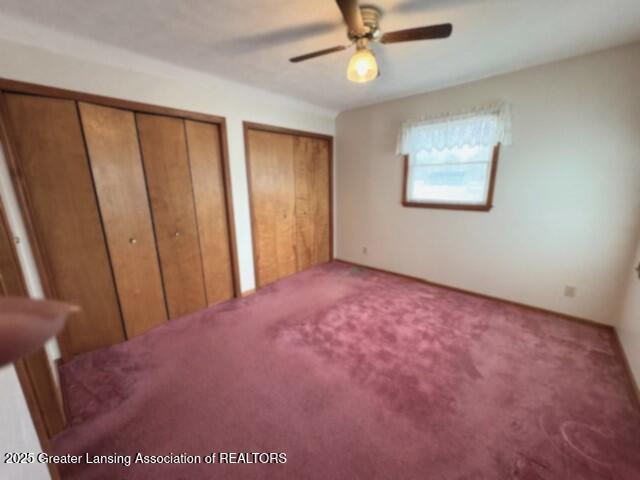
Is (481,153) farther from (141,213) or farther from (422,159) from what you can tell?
(141,213)

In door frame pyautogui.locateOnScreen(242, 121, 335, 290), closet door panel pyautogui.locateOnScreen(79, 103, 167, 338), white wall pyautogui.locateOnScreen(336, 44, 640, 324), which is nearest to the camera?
closet door panel pyautogui.locateOnScreen(79, 103, 167, 338)

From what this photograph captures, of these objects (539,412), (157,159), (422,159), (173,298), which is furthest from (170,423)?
(422,159)

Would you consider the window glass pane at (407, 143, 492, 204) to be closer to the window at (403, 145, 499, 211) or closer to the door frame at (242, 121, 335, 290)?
the window at (403, 145, 499, 211)

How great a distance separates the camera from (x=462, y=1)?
1.51 m

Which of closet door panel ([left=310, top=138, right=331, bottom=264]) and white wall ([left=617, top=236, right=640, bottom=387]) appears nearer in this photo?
white wall ([left=617, top=236, right=640, bottom=387])

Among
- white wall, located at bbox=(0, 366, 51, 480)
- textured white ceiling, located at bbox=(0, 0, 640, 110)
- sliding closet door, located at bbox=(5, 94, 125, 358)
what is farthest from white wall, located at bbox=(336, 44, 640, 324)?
white wall, located at bbox=(0, 366, 51, 480)

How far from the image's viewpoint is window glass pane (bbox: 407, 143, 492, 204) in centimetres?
277

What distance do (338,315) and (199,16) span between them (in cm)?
247

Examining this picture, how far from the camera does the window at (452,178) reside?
2.74 meters

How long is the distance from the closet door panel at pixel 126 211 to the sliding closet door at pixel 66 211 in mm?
59

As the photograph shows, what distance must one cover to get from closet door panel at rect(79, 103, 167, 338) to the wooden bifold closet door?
1.06 m

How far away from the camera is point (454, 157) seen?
2.90 m

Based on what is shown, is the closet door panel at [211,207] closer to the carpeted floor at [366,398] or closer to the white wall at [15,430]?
the carpeted floor at [366,398]

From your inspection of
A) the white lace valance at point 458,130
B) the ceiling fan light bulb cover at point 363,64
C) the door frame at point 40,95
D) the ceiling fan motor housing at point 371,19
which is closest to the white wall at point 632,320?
the white lace valance at point 458,130
